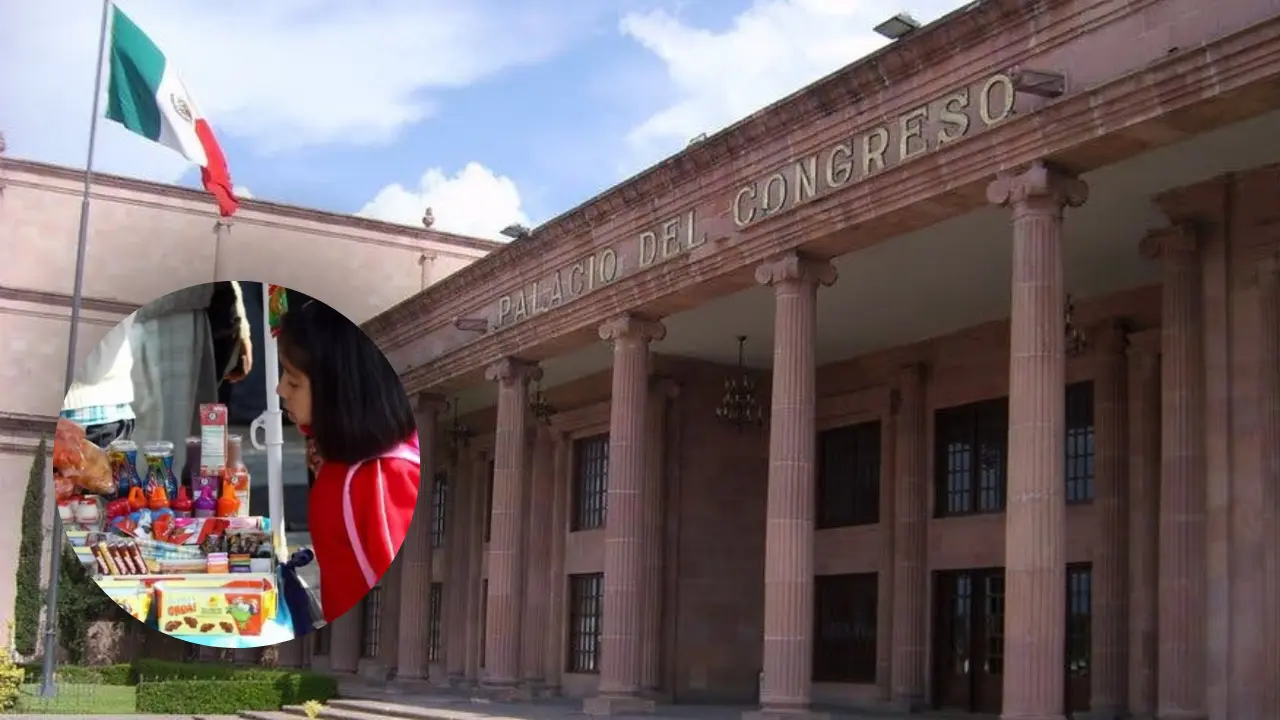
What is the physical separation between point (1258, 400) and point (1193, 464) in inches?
43.7

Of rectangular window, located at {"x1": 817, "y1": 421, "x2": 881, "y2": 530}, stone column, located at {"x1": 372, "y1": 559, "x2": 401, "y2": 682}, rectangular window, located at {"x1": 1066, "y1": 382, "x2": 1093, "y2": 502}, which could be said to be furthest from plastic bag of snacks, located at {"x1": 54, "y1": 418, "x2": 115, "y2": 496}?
rectangular window, located at {"x1": 1066, "y1": 382, "x2": 1093, "y2": 502}

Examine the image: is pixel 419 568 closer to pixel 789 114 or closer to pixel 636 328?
pixel 636 328

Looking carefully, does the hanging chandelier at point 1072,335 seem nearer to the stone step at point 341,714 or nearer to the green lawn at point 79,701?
the stone step at point 341,714

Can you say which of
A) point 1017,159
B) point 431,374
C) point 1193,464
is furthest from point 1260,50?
point 431,374

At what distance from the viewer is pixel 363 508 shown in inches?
1377

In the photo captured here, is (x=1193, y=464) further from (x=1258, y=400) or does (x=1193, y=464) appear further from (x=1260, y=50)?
(x=1260, y=50)

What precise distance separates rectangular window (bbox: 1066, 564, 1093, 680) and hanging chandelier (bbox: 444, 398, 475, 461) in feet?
56.6

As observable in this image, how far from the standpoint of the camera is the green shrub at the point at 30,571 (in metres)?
44.9

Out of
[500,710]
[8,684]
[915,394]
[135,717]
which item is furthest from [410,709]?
[915,394]

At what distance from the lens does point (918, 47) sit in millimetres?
17891

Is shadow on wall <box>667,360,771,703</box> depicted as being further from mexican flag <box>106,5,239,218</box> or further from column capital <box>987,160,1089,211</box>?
column capital <box>987,160,1089,211</box>

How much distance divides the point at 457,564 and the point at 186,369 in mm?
9137

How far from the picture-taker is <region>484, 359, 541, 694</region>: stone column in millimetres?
28000

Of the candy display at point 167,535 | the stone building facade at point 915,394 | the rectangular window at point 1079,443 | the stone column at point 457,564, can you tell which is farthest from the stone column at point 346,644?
the rectangular window at point 1079,443
